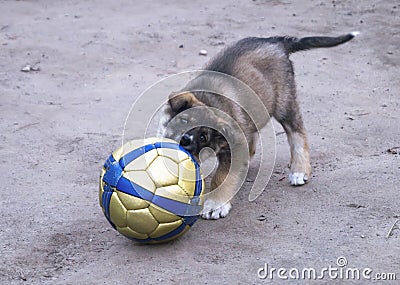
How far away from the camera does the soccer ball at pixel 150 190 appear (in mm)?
4113

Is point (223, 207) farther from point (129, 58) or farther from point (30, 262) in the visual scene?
point (129, 58)

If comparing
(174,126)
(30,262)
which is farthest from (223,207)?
(30,262)

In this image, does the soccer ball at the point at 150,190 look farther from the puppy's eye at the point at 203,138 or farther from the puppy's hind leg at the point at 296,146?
the puppy's hind leg at the point at 296,146

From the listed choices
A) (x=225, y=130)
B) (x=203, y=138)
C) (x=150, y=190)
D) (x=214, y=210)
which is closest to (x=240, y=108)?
(x=225, y=130)

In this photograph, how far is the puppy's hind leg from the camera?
557 cm

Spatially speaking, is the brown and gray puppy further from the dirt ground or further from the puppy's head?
the dirt ground

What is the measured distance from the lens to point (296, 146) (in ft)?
19.0

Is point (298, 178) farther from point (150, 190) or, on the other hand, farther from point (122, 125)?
point (122, 125)

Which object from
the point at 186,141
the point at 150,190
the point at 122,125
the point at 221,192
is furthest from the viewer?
the point at 122,125

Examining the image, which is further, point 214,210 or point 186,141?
point 214,210

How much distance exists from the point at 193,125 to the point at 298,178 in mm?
1223

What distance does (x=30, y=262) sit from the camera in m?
4.40

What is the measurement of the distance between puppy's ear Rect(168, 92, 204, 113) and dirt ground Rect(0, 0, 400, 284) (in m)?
0.85

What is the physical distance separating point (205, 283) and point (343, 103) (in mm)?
3898
